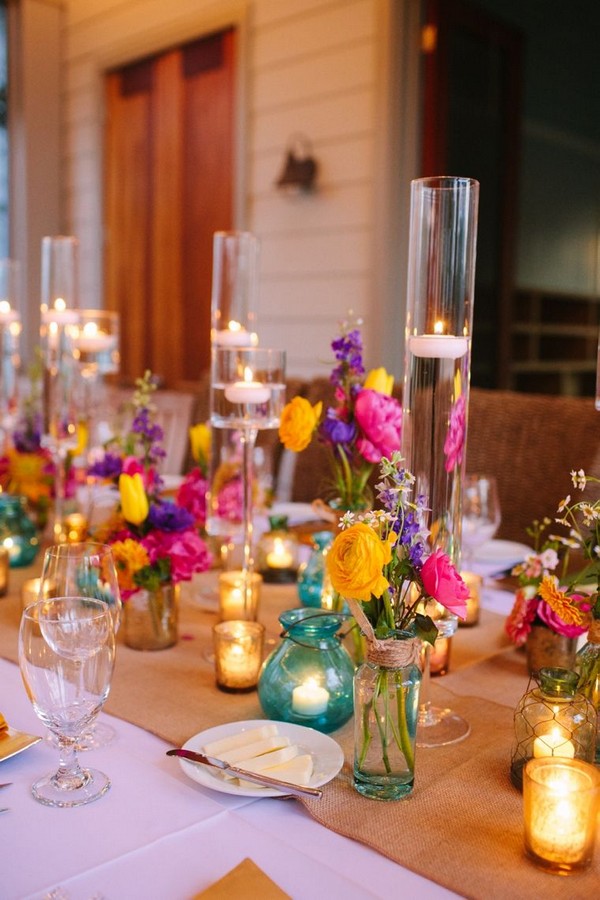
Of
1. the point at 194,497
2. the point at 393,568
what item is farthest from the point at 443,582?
the point at 194,497

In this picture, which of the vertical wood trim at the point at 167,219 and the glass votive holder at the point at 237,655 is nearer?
the glass votive holder at the point at 237,655

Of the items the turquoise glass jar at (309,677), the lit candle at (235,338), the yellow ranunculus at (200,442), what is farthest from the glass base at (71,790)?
the lit candle at (235,338)

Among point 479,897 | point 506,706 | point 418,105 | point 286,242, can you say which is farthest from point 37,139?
point 479,897

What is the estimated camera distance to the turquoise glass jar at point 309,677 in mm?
964

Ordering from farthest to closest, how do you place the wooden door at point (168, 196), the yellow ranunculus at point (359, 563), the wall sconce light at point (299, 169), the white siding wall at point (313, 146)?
the wooden door at point (168, 196) < the wall sconce light at point (299, 169) < the white siding wall at point (313, 146) < the yellow ranunculus at point (359, 563)

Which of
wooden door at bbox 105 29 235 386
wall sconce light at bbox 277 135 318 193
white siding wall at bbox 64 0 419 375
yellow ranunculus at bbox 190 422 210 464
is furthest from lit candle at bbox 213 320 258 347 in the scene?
wooden door at bbox 105 29 235 386

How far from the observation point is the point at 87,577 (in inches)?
38.4

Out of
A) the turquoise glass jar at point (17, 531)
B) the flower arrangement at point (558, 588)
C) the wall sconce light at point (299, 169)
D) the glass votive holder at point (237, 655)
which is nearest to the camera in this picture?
the flower arrangement at point (558, 588)

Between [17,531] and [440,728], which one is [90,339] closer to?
[17,531]

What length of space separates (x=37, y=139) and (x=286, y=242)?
194 centimetres

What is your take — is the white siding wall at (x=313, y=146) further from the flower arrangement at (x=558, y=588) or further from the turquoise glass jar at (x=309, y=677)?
the turquoise glass jar at (x=309, y=677)

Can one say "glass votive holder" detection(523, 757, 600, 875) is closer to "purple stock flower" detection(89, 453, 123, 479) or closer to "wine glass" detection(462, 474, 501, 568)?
"wine glass" detection(462, 474, 501, 568)

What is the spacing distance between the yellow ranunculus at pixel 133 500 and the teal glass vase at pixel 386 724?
485 millimetres

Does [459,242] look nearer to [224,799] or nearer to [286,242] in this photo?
[224,799]
